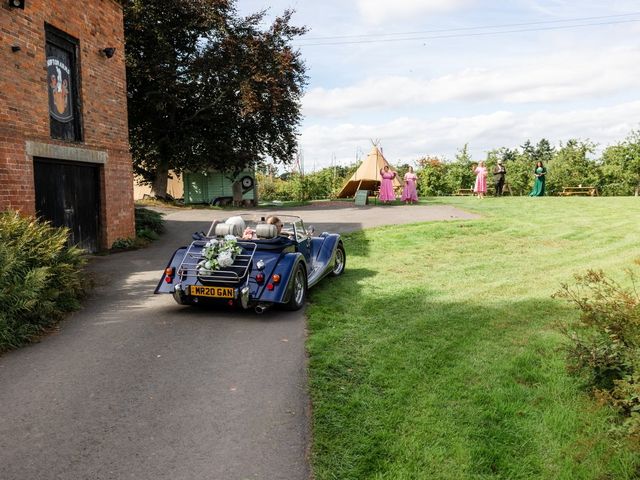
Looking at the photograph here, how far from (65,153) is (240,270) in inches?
236

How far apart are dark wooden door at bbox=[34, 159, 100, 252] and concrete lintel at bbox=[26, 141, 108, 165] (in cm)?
23

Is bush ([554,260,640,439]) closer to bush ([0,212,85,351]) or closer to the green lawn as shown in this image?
the green lawn

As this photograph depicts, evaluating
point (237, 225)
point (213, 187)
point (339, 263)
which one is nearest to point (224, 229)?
point (237, 225)

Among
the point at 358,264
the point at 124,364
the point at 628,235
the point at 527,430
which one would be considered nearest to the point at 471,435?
the point at 527,430

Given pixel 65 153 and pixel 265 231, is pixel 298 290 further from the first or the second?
pixel 65 153

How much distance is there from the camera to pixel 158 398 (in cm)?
440

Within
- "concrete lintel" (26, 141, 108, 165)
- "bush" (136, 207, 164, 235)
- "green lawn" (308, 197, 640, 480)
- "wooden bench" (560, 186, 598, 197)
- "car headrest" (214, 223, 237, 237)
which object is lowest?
"green lawn" (308, 197, 640, 480)

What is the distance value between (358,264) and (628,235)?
757 cm

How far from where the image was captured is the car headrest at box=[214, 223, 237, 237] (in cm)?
746

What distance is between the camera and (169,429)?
3.86 metres

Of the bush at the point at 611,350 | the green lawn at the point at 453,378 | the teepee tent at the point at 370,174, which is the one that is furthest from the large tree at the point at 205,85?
the bush at the point at 611,350

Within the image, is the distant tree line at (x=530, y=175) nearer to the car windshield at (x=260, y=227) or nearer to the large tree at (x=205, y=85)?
the large tree at (x=205, y=85)

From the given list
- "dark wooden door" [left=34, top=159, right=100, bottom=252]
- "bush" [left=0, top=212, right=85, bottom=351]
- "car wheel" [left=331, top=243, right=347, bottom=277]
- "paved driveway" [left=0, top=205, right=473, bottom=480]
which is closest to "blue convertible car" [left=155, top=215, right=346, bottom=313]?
"paved driveway" [left=0, top=205, right=473, bottom=480]

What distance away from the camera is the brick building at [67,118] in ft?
30.3
